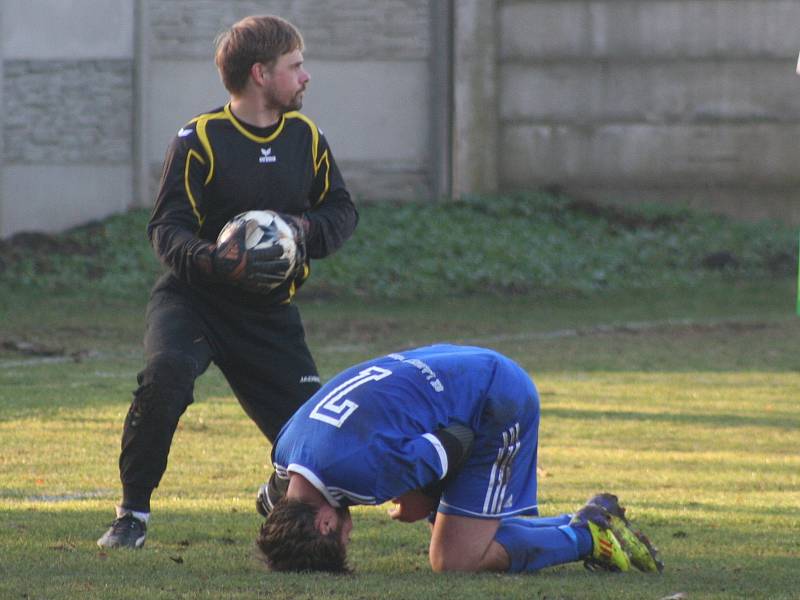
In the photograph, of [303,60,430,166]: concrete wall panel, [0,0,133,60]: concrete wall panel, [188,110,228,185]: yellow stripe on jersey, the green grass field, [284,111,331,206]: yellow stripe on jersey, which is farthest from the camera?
[303,60,430,166]: concrete wall panel

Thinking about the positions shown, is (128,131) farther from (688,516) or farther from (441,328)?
(688,516)

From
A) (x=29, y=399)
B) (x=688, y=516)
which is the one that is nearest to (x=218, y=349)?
(x=688, y=516)

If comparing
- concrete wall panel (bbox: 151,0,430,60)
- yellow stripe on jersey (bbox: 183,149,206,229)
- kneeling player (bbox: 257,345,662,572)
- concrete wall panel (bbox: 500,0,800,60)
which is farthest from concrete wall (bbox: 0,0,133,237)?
kneeling player (bbox: 257,345,662,572)

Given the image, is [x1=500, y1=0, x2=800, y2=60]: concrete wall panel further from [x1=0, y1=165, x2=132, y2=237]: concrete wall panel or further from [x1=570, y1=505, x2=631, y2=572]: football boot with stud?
[x1=570, y1=505, x2=631, y2=572]: football boot with stud

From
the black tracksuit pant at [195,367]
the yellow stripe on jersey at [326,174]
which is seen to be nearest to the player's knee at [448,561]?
the black tracksuit pant at [195,367]

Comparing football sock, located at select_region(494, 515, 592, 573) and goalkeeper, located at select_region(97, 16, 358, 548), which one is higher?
goalkeeper, located at select_region(97, 16, 358, 548)

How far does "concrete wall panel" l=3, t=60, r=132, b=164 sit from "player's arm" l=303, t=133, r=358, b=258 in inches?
724

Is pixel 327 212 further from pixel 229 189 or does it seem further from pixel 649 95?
pixel 649 95

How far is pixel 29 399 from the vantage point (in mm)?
12688

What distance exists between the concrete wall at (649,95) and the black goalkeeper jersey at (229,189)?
18814 millimetres

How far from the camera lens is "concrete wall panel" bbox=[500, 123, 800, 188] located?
25.4m

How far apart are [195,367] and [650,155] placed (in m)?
19.9

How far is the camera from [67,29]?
24.9m

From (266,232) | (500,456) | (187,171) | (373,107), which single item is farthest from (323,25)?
(500,456)
